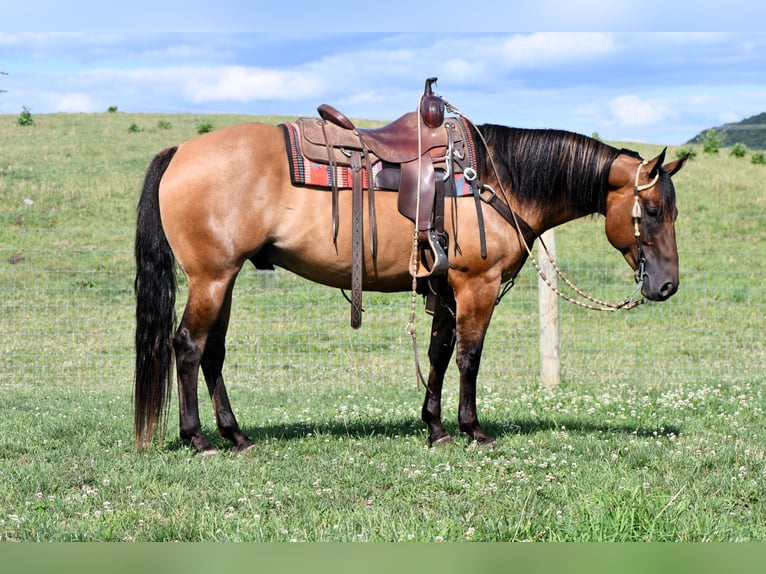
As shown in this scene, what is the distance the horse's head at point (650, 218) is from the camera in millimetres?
5480

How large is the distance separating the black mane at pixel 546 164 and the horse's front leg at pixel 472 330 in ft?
2.63

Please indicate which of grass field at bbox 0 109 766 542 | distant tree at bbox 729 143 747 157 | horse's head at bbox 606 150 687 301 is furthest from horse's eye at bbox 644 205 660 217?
distant tree at bbox 729 143 747 157

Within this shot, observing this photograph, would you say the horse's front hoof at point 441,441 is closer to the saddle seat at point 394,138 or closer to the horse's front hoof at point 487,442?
the horse's front hoof at point 487,442

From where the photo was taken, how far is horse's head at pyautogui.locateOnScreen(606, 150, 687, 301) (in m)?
5.48

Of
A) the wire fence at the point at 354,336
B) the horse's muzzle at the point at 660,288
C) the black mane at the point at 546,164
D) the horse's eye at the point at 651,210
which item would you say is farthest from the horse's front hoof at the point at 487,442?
the wire fence at the point at 354,336

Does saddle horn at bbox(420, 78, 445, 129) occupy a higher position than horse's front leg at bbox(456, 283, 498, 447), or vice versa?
saddle horn at bbox(420, 78, 445, 129)

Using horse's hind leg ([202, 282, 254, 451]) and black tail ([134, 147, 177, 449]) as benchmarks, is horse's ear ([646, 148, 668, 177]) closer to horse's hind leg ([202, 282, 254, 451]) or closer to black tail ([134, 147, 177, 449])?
horse's hind leg ([202, 282, 254, 451])

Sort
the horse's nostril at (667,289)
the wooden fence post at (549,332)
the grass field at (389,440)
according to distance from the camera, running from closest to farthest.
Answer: the grass field at (389,440), the horse's nostril at (667,289), the wooden fence post at (549,332)

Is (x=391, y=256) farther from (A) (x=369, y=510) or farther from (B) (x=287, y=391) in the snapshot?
(B) (x=287, y=391)

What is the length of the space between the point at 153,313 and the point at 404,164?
81.5 inches

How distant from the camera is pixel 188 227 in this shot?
5164 millimetres

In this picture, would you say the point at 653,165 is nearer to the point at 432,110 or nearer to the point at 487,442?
the point at 432,110

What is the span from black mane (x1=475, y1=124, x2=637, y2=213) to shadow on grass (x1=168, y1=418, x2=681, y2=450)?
1.84 metres

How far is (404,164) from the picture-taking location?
5379 mm
